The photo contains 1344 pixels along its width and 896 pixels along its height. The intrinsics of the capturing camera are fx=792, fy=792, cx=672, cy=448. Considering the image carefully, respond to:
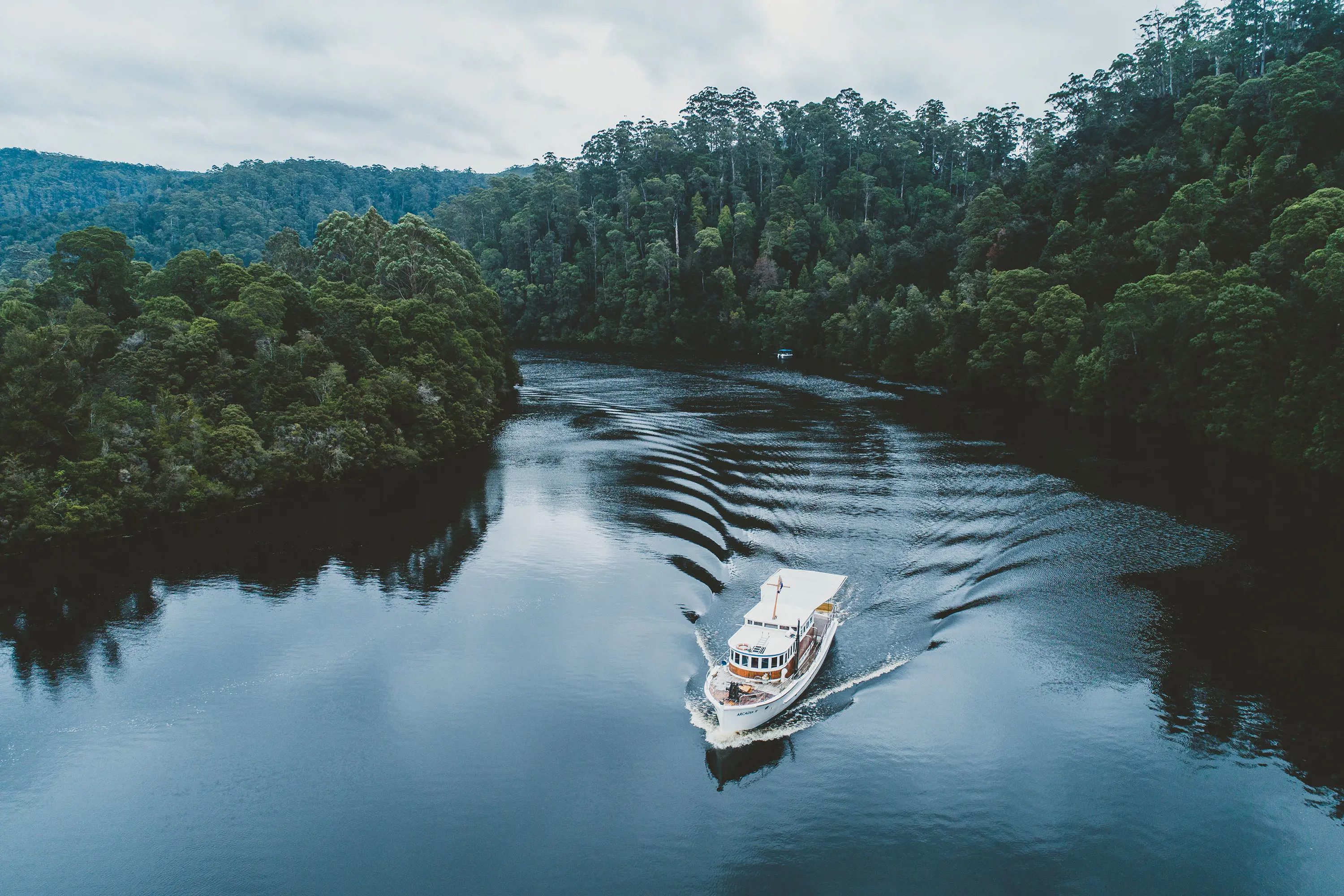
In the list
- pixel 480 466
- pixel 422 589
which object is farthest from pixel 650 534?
pixel 480 466

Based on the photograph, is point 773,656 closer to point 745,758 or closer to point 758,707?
point 758,707

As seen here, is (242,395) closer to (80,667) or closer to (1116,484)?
(80,667)

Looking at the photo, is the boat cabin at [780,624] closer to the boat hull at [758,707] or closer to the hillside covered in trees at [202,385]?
the boat hull at [758,707]

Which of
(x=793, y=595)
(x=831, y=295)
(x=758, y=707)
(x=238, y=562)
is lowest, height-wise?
(x=238, y=562)

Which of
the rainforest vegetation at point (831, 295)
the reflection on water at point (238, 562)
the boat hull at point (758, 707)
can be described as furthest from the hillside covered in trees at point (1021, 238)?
the reflection on water at point (238, 562)

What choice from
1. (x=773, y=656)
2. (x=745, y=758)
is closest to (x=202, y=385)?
(x=773, y=656)
